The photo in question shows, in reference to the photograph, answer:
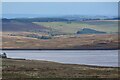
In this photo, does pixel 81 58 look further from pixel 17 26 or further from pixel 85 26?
pixel 85 26

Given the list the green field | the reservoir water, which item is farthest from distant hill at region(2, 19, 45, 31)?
the reservoir water

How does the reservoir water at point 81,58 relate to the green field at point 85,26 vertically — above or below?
below

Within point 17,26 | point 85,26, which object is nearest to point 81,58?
point 17,26

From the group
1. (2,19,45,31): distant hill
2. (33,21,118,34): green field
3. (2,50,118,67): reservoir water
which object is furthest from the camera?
(33,21,118,34): green field

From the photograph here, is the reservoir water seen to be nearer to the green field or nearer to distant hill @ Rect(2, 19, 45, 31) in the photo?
distant hill @ Rect(2, 19, 45, 31)

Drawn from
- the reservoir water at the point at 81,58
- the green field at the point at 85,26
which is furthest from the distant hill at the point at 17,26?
the reservoir water at the point at 81,58

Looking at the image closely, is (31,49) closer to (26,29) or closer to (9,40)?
(9,40)

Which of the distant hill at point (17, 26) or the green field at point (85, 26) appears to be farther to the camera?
the green field at point (85, 26)

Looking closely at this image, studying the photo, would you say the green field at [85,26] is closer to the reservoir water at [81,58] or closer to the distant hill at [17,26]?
the distant hill at [17,26]

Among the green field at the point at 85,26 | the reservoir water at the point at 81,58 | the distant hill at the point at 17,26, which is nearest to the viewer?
the reservoir water at the point at 81,58

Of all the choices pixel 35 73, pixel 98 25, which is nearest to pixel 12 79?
pixel 35 73

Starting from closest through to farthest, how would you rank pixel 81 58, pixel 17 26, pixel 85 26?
pixel 81 58
pixel 17 26
pixel 85 26
